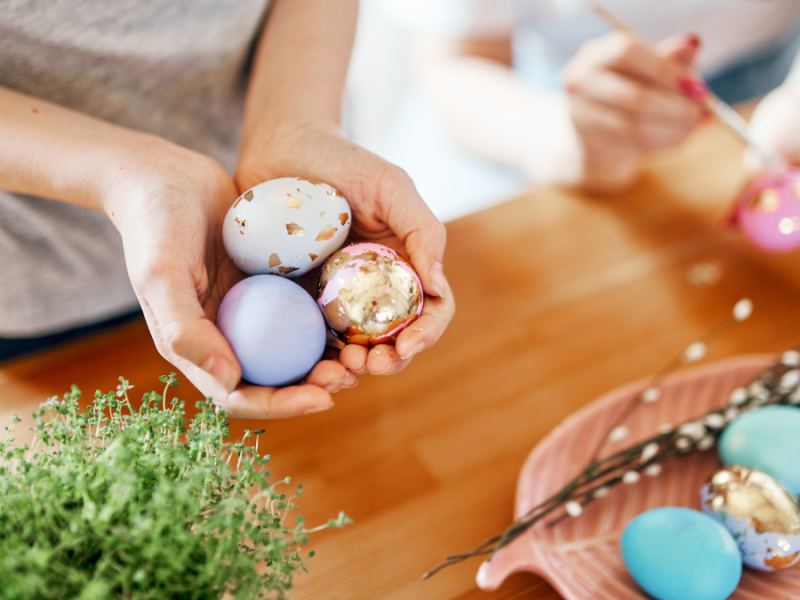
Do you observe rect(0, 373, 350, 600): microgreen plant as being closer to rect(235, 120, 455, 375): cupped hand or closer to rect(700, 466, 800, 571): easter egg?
rect(235, 120, 455, 375): cupped hand

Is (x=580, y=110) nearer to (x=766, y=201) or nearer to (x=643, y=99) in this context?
(x=643, y=99)

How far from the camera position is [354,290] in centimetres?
59

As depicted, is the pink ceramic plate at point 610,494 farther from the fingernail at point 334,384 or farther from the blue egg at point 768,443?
the fingernail at point 334,384

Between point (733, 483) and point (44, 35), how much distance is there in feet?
3.10

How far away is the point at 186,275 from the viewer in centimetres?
50

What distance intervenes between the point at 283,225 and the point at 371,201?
0.38 feet

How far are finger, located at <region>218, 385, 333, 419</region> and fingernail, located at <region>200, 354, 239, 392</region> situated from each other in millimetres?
42

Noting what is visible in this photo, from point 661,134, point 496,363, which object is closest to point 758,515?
point 496,363

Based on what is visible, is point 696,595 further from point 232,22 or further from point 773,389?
point 232,22

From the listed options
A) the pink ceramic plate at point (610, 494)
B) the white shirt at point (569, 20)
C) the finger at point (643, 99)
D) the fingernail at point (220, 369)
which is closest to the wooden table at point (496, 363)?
the pink ceramic plate at point (610, 494)

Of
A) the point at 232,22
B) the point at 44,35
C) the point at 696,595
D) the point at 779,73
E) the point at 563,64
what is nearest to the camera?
the point at 696,595

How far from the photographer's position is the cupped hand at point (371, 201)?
573 millimetres

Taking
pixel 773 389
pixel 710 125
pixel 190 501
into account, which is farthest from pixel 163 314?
pixel 710 125

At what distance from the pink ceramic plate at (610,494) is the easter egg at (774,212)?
271mm
